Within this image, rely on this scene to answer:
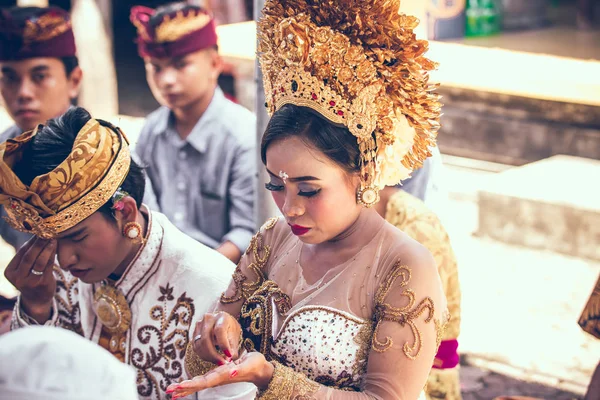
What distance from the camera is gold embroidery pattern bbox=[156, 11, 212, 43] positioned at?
197 inches

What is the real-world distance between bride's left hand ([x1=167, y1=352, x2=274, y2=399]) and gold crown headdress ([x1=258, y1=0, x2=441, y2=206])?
1.76 ft

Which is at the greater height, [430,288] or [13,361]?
[13,361]

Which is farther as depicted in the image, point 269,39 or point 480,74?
point 480,74

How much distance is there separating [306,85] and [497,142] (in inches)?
259

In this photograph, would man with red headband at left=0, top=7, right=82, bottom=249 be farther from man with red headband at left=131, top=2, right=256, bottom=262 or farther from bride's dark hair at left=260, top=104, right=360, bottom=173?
bride's dark hair at left=260, top=104, right=360, bottom=173

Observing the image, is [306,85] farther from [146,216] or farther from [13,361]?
[13,361]

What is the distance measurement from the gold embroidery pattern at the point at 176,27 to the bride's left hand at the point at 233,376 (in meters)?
3.17

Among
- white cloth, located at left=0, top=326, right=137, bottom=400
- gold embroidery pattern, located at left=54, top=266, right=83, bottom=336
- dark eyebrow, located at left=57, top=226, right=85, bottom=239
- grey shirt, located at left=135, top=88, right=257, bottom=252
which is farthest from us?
grey shirt, located at left=135, top=88, right=257, bottom=252

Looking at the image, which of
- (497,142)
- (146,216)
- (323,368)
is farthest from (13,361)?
(497,142)

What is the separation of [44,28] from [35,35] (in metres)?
0.07

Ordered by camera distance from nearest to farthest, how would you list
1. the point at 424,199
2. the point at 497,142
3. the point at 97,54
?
1. the point at 424,199
2. the point at 497,142
3. the point at 97,54

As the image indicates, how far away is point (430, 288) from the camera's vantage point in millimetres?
2275

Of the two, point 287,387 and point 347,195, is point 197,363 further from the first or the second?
point 347,195

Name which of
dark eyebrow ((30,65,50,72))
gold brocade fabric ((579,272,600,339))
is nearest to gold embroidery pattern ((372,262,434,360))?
gold brocade fabric ((579,272,600,339))
